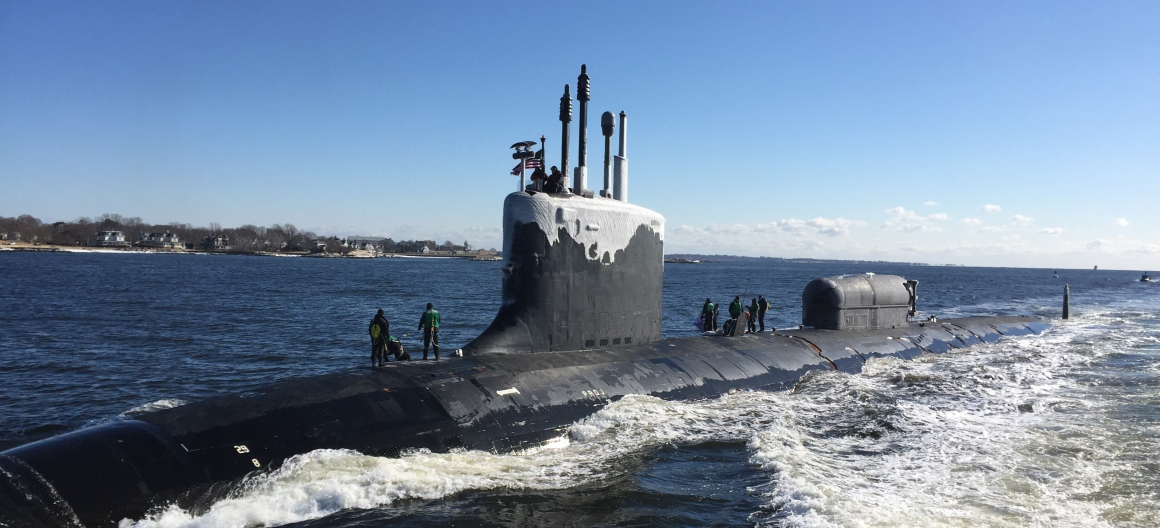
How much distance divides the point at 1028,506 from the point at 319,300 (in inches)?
1763

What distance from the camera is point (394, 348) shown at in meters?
13.0

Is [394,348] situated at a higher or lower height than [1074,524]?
higher

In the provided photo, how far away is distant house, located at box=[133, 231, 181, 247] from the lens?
188 meters

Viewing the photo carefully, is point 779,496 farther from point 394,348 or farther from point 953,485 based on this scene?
point 394,348

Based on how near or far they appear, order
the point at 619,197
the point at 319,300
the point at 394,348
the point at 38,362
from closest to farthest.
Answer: the point at 394,348, the point at 619,197, the point at 38,362, the point at 319,300

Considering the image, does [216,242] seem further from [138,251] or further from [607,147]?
[607,147]

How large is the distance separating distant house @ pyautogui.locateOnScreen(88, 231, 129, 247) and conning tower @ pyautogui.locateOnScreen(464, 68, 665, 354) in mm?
207029

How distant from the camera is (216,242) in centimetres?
18775

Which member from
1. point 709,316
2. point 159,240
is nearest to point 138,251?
point 159,240

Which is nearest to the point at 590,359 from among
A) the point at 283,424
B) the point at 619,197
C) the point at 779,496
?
the point at 619,197

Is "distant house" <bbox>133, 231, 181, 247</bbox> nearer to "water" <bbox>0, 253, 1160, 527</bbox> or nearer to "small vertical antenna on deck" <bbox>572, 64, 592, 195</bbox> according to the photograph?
"water" <bbox>0, 253, 1160, 527</bbox>

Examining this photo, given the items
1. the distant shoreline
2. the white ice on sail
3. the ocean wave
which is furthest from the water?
the distant shoreline

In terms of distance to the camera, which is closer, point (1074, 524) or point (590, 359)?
point (1074, 524)

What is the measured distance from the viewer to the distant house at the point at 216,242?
188m
